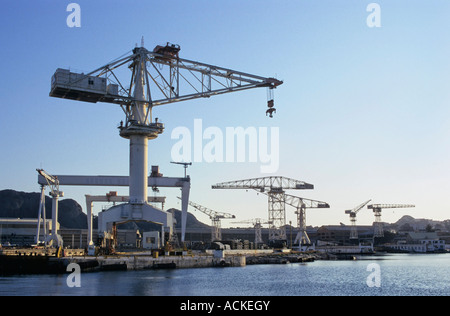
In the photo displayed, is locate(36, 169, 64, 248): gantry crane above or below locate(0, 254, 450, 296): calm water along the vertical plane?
above

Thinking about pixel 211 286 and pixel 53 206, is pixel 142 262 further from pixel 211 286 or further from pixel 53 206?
pixel 53 206

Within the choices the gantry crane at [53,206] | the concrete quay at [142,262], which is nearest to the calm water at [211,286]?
the concrete quay at [142,262]

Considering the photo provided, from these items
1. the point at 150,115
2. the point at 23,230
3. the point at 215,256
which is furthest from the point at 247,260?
the point at 23,230

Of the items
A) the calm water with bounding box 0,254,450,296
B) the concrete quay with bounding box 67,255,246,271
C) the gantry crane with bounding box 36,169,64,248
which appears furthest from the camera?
the gantry crane with bounding box 36,169,64,248

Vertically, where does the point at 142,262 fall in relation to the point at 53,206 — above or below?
below

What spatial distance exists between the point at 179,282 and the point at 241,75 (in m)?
32.6

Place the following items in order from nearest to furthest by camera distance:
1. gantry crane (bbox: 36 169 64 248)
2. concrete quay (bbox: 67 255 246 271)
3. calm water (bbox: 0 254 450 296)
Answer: calm water (bbox: 0 254 450 296)
concrete quay (bbox: 67 255 246 271)
gantry crane (bbox: 36 169 64 248)

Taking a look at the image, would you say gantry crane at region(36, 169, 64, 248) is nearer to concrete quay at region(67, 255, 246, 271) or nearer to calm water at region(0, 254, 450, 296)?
concrete quay at region(67, 255, 246, 271)

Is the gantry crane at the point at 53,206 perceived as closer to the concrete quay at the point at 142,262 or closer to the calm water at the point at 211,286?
the concrete quay at the point at 142,262

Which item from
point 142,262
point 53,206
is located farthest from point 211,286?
point 53,206

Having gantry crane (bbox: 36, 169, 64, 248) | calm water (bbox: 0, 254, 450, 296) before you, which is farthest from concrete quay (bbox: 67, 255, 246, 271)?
gantry crane (bbox: 36, 169, 64, 248)

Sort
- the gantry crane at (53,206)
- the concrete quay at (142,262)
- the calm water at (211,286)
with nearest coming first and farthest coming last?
the calm water at (211,286)
the concrete quay at (142,262)
the gantry crane at (53,206)

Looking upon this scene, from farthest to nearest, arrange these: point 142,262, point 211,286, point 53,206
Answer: point 53,206 → point 142,262 → point 211,286
